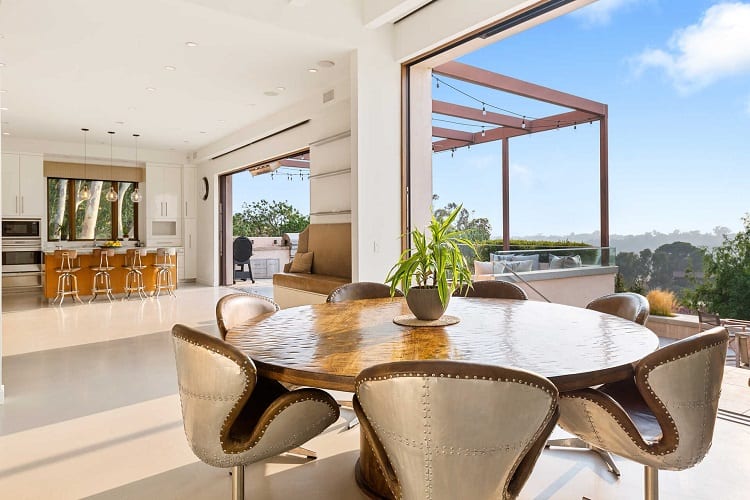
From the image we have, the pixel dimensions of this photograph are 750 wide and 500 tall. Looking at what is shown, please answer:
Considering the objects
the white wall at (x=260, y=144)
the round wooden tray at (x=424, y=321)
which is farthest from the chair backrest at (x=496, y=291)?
the white wall at (x=260, y=144)

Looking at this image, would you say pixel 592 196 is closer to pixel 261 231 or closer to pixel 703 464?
pixel 703 464

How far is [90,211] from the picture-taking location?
10.9 meters

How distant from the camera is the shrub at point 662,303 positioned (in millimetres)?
3869

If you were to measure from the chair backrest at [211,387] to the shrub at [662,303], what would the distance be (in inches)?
136

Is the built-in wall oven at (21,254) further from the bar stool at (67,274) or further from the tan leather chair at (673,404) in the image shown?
the tan leather chair at (673,404)

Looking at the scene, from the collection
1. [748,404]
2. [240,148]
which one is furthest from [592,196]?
[240,148]

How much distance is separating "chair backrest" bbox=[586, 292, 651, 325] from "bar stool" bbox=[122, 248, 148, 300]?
821cm

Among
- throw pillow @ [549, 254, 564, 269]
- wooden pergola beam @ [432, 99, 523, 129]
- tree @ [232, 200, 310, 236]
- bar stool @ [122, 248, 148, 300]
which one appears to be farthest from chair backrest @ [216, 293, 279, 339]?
tree @ [232, 200, 310, 236]

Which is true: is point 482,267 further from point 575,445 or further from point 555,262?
point 575,445

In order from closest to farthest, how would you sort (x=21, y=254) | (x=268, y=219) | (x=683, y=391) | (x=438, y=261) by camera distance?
(x=683, y=391), (x=438, y=261), (x=21, y=254), (x=268, y=219)

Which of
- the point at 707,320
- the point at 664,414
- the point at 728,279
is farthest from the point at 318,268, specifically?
the point at 664,414

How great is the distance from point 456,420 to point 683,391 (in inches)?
31.5

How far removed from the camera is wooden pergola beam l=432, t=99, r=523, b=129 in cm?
608

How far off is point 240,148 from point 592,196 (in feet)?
21.7
